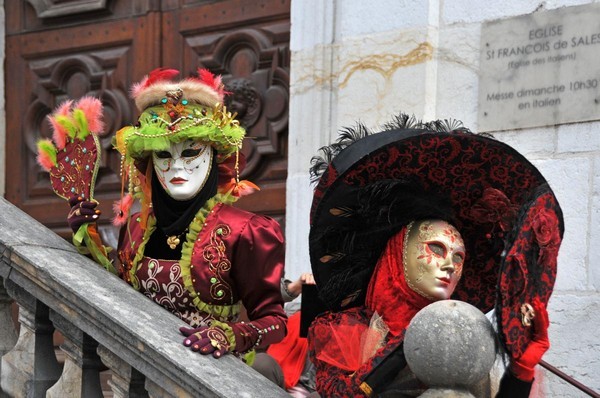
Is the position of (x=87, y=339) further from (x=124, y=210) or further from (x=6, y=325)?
(x=124, y=210)

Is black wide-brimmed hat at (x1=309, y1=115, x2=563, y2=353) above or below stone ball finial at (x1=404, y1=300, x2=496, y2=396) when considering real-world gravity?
above

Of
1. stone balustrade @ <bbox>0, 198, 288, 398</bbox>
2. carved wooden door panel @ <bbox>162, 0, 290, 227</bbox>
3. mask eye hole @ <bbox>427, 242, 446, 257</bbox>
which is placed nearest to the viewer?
stone balustrade @ <bbox>0, 198, 288, 398</bbox>

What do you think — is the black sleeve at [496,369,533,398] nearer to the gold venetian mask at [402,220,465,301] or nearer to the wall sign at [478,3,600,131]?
the gold venetian mask at [402,220,465,301]

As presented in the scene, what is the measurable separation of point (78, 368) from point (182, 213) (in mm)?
803

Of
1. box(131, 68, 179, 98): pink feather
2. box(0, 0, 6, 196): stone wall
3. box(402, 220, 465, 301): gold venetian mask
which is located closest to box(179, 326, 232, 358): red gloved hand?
box(402, 220, 465, 301): gold venetian mask

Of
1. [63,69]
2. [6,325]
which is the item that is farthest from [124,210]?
[63,69]

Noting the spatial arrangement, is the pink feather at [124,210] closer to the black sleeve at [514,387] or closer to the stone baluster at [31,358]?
the stone baluster at [31,358]

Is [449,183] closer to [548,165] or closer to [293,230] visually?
[548,165]

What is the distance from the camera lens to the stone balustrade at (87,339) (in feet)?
11.6

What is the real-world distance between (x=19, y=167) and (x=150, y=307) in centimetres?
355

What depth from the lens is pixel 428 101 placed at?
5.53m

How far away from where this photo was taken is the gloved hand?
14.2 feet

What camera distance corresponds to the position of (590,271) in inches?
195

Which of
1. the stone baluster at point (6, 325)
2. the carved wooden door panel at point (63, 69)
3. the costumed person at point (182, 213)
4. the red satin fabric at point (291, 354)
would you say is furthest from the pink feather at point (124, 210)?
the carved wooden door panel at point (63, 69)
